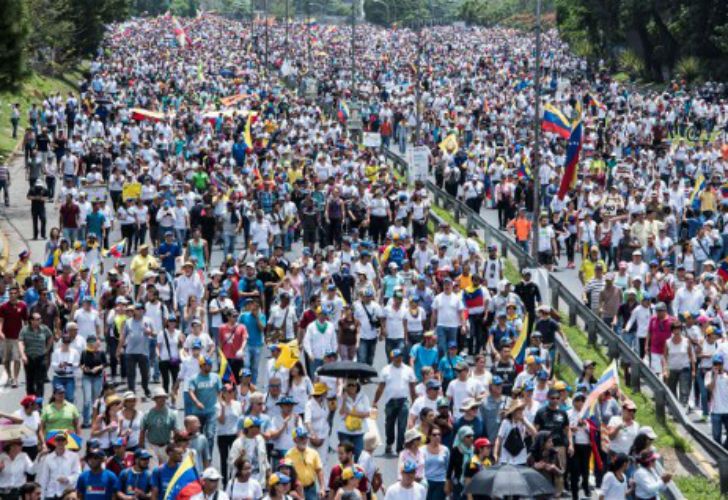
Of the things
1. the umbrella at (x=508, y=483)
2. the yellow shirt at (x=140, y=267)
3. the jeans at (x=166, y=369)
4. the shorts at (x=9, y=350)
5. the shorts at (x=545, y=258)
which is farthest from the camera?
the shorts at (x=545, y=258)

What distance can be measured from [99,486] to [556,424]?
4.31m

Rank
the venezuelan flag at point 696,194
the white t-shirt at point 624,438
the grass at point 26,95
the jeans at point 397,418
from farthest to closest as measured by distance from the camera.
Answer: the grass at point 26,95, the venezuelan flag at point 696,194, the jeans at point 397,418, the white t-shirt at point 624,438

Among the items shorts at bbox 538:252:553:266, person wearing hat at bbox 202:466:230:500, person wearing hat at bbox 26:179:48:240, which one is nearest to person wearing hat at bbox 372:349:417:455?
person wearing hat at bbox 202:466:230:500

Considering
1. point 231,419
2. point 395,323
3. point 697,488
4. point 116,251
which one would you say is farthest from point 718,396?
point 116,251

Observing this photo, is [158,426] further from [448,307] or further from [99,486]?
[448,307]

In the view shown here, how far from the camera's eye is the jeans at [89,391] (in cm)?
1841

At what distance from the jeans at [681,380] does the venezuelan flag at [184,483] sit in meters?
8.25

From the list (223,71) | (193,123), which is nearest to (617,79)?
(223,71)

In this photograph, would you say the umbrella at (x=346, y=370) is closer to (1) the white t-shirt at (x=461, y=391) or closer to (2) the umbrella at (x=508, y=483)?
(1) the white t-shirt at (x=461, y=391)

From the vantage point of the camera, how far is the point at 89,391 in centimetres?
1847

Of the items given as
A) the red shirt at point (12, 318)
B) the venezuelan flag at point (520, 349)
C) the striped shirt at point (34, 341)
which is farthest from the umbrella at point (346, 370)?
the red shirt at point (12, 318)

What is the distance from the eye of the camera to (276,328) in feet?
67.0

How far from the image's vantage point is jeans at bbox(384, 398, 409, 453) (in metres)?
17.4

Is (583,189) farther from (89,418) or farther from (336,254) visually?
(89,418)
